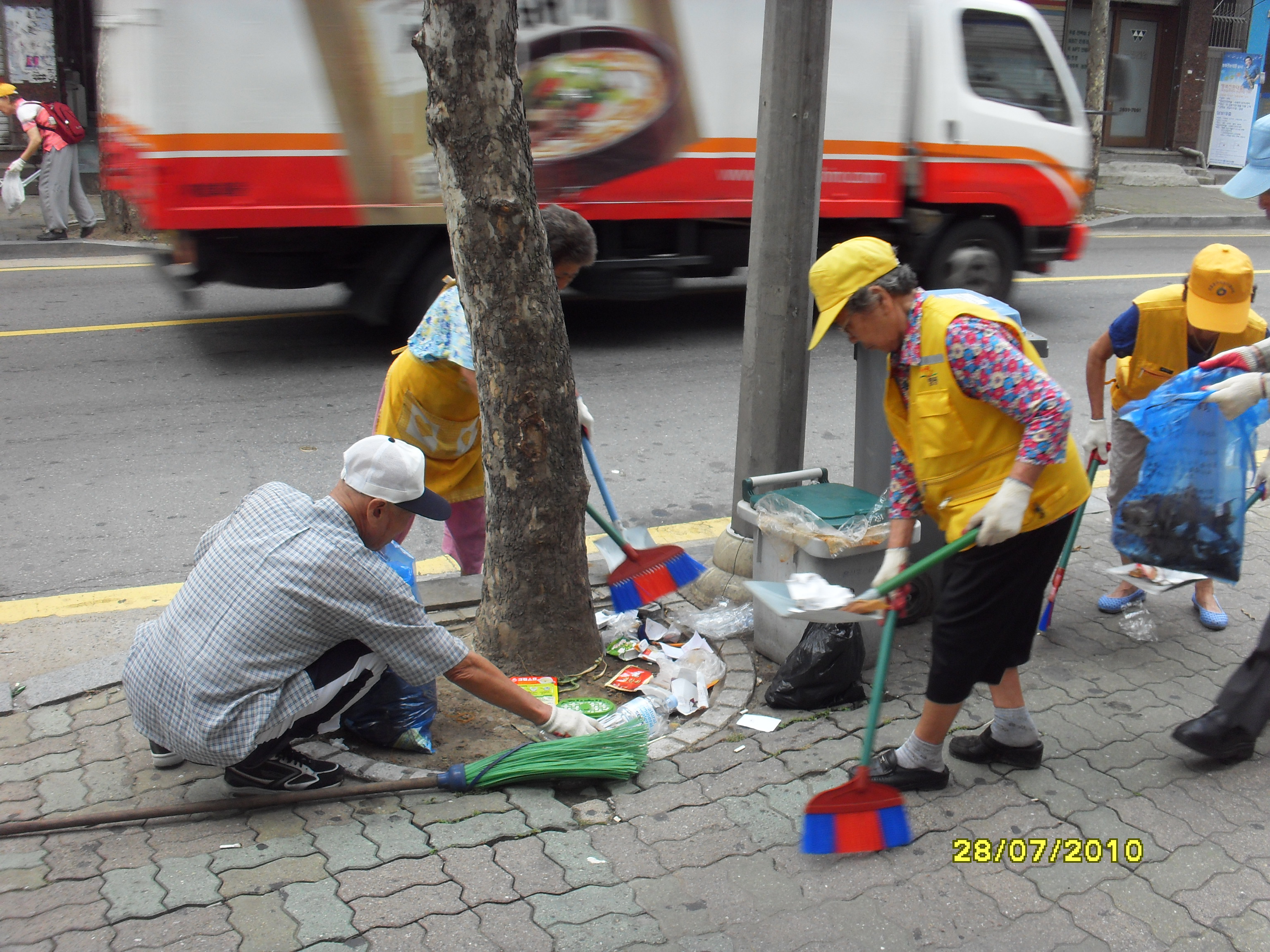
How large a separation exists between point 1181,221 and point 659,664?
15.0 metres

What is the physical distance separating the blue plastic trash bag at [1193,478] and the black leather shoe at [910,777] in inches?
43.9

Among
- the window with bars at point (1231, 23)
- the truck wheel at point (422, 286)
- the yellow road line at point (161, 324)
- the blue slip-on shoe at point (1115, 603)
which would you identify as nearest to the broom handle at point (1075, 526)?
the blue slip-on shoe at point (1115, 603)

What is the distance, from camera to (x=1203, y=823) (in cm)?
291

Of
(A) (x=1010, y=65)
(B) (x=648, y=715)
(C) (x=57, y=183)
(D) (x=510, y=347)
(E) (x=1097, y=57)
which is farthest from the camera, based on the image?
(E) (x=1097, y=57)

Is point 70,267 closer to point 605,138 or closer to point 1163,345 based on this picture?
point 605,138

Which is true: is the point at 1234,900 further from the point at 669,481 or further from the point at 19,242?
the point at 19,242

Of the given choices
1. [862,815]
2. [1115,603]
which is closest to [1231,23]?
[1115,603]

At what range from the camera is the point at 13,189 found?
11.7m

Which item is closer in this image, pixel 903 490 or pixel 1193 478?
pixel 903 490

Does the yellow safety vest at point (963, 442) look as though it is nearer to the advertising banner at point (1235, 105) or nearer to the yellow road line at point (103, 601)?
the yellow road line at point (103, 601)

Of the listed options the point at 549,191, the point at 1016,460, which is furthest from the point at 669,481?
the point at 1016,460

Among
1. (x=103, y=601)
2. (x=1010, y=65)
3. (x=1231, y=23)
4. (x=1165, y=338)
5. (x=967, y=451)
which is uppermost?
(x=1231, y=23)

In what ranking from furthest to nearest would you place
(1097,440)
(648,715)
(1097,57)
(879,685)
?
(1097,57), (1097,440), (648,715), (879,685)

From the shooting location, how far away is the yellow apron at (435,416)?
3.74m
